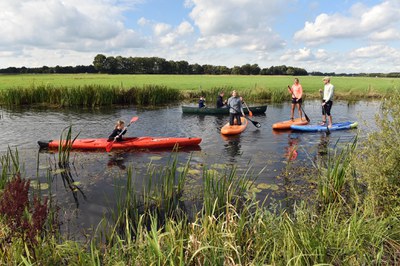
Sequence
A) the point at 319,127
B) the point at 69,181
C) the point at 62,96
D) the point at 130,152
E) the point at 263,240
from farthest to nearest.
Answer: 1. the point at 62,96
2. the point at 319,127
3. the point at 130,152
4. the point at 69,181
5. the point at 263,240

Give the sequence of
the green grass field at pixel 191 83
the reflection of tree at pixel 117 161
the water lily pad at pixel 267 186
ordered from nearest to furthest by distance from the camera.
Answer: the water lily pad at pixel 267 186 < the reflection of tree at pixel 117 161 < the green grass field at pixel 191 83

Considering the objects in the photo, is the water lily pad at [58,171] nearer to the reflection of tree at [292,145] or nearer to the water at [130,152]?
the water at [130,152]

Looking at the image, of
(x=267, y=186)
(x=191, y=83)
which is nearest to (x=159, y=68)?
(x=191, y=83)

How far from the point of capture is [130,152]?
11406 millimetres

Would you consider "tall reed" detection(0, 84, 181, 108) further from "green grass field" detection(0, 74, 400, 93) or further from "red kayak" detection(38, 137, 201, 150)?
"red kayak" detection(38, 137, 201, 150)

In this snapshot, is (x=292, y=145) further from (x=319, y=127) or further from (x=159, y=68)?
(x=159, y=68)

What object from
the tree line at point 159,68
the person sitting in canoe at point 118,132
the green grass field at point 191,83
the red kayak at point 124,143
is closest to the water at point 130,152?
the red kayak at point 124,143

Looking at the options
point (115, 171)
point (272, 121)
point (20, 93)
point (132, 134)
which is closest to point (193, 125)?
point (132, 134)

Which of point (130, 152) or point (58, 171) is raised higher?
point (130, 152)

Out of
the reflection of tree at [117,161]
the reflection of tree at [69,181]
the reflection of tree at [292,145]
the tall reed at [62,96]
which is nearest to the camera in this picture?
the reflection of tree at [69,181]

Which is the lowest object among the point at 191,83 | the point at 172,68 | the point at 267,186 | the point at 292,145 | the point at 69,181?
the point at 69,181

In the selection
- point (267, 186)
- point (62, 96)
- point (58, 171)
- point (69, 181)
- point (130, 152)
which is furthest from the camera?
point (62, 96)

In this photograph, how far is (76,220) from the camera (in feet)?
20.5

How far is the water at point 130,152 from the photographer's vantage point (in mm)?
7449
